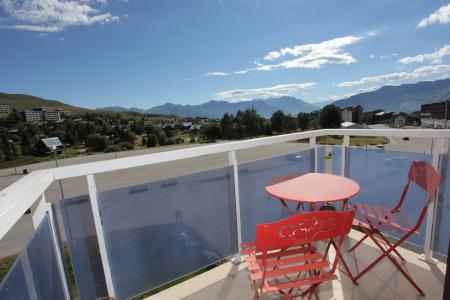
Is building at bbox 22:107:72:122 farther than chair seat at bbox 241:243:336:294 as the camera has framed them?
Yes

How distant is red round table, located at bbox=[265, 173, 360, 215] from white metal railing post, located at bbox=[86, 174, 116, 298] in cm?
127

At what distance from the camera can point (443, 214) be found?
7.19ft

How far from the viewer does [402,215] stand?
2.35m

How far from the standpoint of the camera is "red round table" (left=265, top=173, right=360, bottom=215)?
1.73 metres

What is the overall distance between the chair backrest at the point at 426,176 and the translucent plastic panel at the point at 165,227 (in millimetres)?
1614

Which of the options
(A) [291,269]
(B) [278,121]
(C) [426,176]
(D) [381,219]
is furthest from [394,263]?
(B) [278,121]

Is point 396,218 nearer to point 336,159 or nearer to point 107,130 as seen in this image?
point 336,159

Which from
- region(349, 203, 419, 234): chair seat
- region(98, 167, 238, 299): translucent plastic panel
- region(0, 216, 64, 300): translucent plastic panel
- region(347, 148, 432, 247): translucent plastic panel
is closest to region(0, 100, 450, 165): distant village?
region(98, 167, 238, 299): translucent plastic panel

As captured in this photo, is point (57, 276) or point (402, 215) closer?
point (57, 276)

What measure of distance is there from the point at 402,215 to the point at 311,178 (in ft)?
3.50

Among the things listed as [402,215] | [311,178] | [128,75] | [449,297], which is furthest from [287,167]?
[128,75]

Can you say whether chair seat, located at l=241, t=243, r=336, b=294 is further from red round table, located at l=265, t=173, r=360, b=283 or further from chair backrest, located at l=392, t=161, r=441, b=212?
chair backrest, located at l=392, t=161, r=441, b=212

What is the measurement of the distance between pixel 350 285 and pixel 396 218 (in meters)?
0.83

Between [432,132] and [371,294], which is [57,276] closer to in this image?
[371,294]
